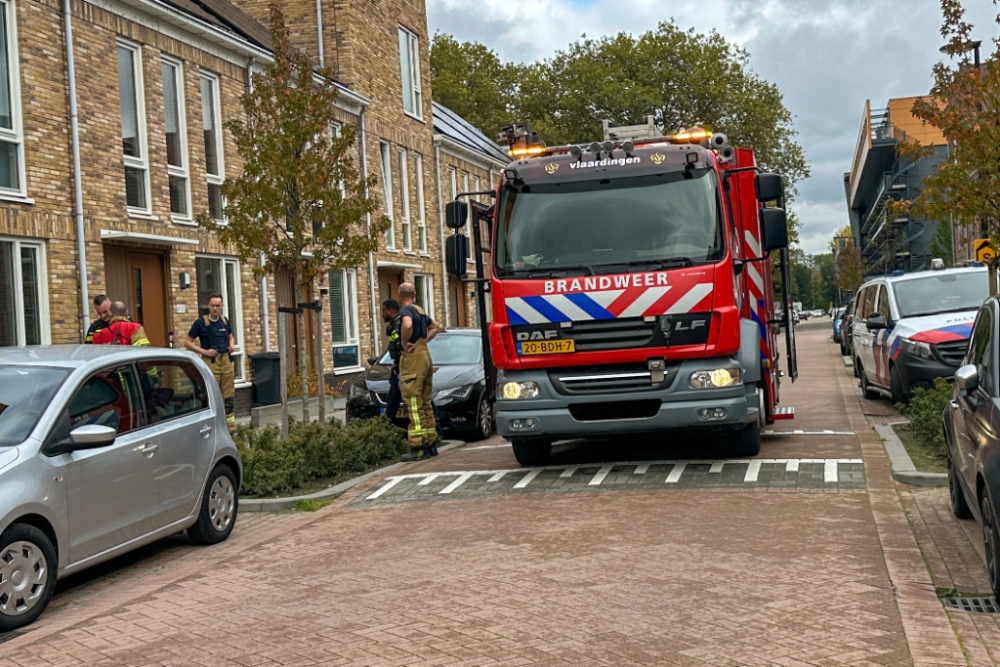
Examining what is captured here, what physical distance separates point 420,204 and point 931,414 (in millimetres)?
22617

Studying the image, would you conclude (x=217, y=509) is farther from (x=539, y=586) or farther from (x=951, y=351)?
(x=951, y=351)

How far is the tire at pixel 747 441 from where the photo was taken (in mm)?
11719

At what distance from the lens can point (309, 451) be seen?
12094 millimetres

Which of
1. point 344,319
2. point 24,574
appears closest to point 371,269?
point 344,319

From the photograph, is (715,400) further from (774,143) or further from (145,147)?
(774,143)

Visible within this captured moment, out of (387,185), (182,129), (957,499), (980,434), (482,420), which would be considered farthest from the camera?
(387,185)

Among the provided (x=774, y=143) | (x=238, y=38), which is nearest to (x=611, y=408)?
(x=238, y=38)

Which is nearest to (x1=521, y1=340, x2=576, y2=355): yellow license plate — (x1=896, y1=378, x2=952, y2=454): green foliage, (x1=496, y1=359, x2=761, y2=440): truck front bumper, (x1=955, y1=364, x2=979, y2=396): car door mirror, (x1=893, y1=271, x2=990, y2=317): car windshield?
(x1=496, y1=359, x2=761, y2=440): truck front bumper

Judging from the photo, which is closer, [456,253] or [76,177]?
[456,253]

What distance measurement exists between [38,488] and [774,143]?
51.3 metres

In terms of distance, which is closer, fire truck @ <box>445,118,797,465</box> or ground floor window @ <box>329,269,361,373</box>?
fire truck @ <box>445,118,797,465</box>

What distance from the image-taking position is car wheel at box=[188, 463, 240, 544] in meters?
9.01

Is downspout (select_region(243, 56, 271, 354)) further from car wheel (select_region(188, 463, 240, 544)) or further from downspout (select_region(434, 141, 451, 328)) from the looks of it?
car wheel (select_region(188, 463, 240, 544))

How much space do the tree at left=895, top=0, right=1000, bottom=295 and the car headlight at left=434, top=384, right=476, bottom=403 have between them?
5736 mm
